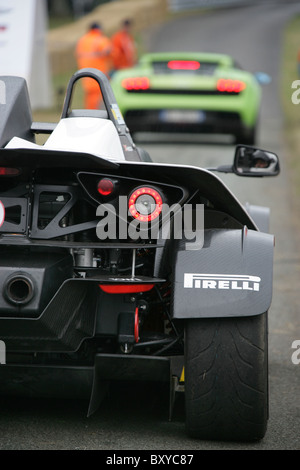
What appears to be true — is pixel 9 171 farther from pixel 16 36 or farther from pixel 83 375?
pixel 16 36

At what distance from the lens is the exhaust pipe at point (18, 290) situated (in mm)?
4188

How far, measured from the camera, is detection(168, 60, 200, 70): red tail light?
50.3 ft

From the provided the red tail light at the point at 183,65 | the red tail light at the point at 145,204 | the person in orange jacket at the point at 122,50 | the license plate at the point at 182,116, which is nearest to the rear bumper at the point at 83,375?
the red tail light at the point at 145,204

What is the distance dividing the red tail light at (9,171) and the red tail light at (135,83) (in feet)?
34.6

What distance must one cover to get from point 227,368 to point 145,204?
773mm

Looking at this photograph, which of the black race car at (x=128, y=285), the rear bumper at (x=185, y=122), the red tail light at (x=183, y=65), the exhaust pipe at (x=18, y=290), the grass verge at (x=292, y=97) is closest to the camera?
the exhaust pipe at (x=18, y=290)

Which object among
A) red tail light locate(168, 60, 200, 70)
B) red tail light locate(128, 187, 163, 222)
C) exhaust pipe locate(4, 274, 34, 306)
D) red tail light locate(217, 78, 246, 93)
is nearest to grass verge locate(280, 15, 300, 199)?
red tail light locate(217, 78, 246, 93)

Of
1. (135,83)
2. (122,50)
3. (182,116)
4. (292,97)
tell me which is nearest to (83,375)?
(135,83)

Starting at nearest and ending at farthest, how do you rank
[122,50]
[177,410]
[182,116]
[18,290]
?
[18,290] → [177,410] → [182,116] → [122,50]

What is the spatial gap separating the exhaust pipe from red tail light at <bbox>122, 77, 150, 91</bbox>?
10.9 m

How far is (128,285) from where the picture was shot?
4391 mm

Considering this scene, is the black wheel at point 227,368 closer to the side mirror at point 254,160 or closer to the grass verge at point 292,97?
the side mirror at point 254,160
